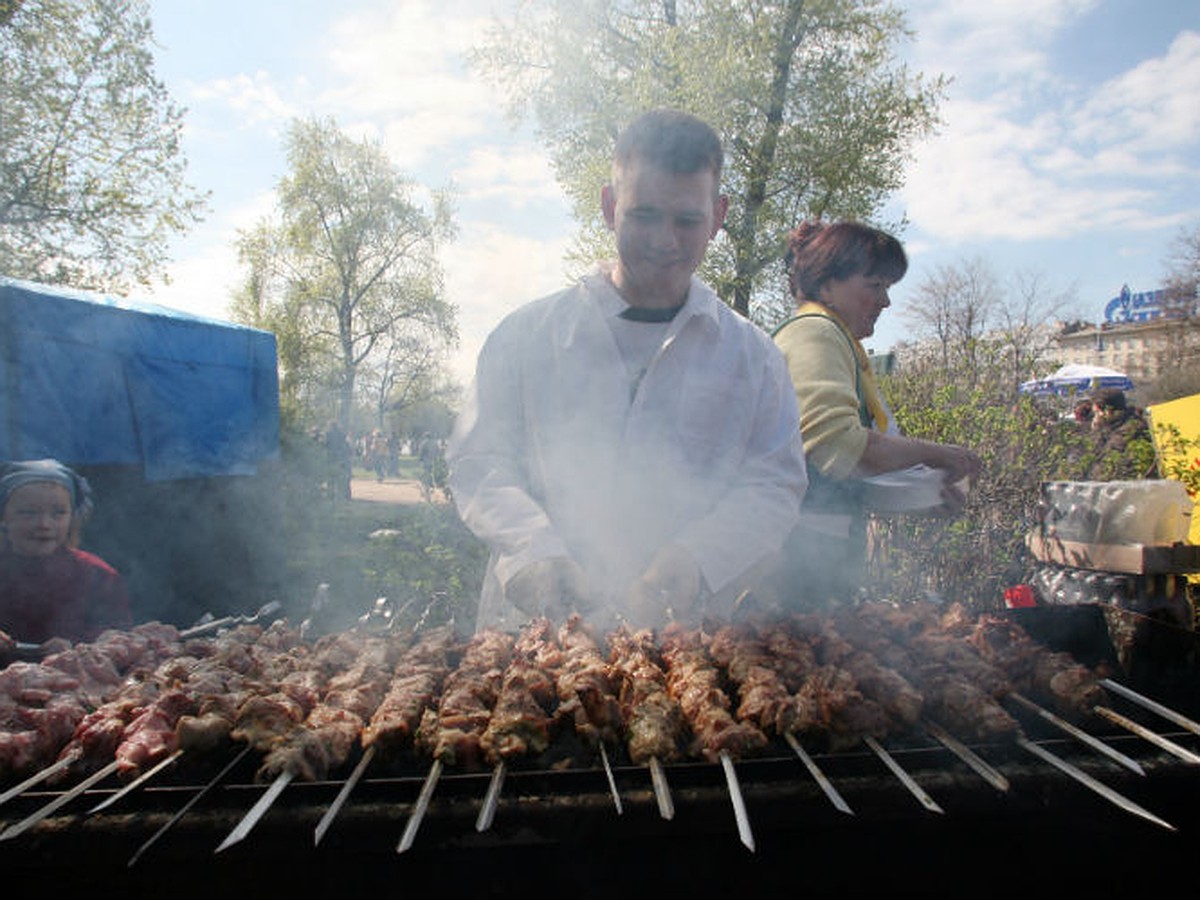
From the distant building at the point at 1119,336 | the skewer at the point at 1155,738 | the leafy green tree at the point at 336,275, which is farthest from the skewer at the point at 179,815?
the distant building at the point at 1119,336

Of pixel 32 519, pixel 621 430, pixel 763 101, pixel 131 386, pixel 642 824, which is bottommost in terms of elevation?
pixel 642 824

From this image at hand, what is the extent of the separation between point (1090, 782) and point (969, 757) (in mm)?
262

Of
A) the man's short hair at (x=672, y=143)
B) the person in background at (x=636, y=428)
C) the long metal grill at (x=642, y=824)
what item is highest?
the man's short hair at (x=672, y=143)

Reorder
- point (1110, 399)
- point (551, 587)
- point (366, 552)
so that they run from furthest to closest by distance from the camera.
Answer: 1. point (366, 552)
2. point (1110, 399)
3. point (551, 587)

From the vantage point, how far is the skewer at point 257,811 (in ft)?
4.66

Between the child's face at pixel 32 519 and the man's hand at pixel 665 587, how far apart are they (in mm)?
3899

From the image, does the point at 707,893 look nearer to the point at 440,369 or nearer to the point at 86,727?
the point at 86,727

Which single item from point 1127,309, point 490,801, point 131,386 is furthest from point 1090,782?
point 1127,309

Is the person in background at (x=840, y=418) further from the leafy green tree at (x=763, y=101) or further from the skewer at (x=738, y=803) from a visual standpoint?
the leafy green tree at (x=763, y=101)

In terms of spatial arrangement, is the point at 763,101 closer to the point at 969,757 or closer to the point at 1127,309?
the point at 969,757

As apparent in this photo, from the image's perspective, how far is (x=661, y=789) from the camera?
1600mm

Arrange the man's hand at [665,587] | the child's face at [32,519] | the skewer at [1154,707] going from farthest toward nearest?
the child's face at [32,519] < the man's hand at [665,587] < the skewer at [1154,707]

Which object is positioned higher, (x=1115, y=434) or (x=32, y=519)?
(x=1115, y=434)

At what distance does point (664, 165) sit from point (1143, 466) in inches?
277
